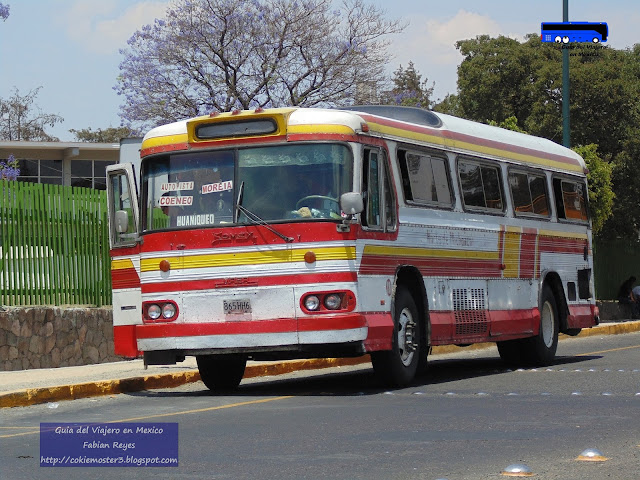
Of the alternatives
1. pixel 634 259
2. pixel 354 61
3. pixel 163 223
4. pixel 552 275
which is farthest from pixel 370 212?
pixel 354 61

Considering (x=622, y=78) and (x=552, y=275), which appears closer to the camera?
(x=552, y=275)

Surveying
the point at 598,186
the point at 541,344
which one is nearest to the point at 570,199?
the point at 541,344

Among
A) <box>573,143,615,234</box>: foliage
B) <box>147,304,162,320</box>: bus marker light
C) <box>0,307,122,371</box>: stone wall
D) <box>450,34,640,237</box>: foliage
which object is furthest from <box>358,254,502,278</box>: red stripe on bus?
<box>450,34,640,237</box>: foliage

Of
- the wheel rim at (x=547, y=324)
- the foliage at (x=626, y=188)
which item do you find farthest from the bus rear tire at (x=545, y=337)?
the foliage at (x=626, y=188)

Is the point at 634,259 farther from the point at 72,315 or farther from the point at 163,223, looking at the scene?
the point at 163,223

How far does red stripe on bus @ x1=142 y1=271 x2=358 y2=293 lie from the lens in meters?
13.0

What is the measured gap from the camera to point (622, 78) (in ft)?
131

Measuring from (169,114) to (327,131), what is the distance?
91.8 feet

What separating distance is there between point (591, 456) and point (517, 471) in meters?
0.84

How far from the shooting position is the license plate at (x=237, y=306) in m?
13.2

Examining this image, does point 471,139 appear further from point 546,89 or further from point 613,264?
point 546,89

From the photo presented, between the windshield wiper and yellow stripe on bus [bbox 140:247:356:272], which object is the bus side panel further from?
the windshield wiper

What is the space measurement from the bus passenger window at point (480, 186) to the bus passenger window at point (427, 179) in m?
0.47

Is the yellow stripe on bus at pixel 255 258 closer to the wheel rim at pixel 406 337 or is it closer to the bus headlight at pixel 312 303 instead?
the bus headlight at pixel 312 303
